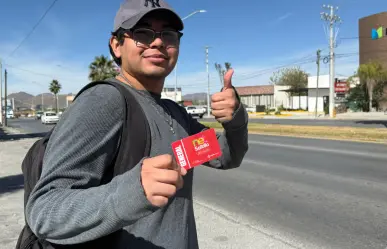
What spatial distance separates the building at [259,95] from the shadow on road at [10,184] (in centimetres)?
5970

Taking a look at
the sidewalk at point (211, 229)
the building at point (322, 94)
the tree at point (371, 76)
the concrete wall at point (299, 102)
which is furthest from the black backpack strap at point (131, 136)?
the concrete wall at point (299, 102)

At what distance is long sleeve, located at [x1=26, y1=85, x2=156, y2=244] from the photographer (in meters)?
0.96

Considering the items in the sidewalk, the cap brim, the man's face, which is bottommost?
the sidewalk

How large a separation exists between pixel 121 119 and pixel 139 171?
1.02 ft

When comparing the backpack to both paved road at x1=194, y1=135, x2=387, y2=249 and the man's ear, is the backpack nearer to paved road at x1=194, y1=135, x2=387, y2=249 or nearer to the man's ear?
the man's ear

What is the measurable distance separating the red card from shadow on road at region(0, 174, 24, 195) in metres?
6.07

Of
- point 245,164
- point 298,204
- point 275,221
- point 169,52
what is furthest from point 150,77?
point 245,164

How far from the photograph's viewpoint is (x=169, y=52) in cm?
153

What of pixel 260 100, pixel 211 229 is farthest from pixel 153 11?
pixel 260 100

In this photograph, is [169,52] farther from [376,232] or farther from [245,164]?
Answer: [245,164]

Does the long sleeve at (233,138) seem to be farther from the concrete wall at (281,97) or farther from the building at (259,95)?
the concrete wall at (281,97)

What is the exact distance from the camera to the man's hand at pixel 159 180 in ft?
3.05

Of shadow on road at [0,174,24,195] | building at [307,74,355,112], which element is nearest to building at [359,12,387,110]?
building at [307,74,355,112]

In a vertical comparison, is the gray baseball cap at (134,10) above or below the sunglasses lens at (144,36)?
above
